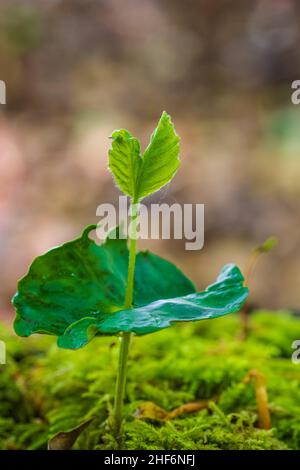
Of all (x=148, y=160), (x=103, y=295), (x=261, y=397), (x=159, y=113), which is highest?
(x=159, y=113)

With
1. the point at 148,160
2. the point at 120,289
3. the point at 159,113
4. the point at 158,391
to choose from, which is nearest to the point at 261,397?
the point at 158,391

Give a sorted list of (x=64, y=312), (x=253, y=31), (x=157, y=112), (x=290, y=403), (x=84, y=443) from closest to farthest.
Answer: (x=64, y=312) → (x=84, y=443) → (x=290, y=403) → (x=157, y=112) → (x=253, y=31)

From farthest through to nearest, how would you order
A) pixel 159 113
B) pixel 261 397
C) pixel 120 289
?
1. pixel 159 113
2. pixel 261 397
3. pixel 120 289

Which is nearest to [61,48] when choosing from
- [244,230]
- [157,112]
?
[157,112]

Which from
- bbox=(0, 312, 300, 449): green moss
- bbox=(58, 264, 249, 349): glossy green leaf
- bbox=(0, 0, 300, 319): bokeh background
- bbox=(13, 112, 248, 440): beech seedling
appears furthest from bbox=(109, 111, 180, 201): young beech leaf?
bbox=(0, 0, 300, 319): bokeh background

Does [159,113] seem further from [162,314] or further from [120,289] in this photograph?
[162,314]

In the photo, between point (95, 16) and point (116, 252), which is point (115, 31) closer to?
point (95, 16)

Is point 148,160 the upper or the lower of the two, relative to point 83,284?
upper
